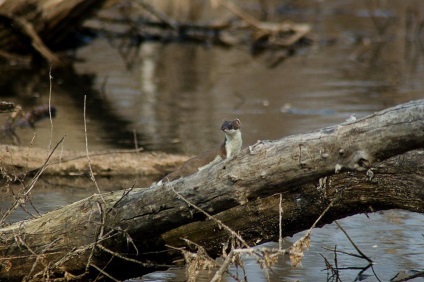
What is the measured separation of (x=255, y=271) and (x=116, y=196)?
107 centimetres

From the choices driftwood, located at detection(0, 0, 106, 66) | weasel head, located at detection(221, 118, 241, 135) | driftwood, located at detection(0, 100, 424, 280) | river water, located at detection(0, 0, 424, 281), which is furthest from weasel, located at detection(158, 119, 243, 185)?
driftwood, located at detection(0, 0, 106, 66)

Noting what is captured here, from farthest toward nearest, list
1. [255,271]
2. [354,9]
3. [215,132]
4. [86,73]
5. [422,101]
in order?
[354,9]
[86,73]
[215,132]
[255,271]
[422,101]

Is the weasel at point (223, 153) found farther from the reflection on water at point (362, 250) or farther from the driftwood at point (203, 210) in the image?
the driftwood at point (203, 210)

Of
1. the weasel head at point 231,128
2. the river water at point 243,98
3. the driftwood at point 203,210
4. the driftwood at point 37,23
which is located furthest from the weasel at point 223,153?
the driftwood at point 37,23

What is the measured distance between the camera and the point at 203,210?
175 inches

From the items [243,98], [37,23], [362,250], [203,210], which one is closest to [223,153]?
[362,250]

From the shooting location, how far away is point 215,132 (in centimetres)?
941

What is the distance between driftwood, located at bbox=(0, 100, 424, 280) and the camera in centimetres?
425

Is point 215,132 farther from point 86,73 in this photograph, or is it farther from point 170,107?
point 86,73

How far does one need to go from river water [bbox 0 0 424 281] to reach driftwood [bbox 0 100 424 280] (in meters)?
0.48

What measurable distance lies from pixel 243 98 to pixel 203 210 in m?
7.50

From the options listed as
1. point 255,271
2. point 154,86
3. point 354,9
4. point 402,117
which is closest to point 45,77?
point 154,86

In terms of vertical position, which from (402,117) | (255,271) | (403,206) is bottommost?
(255,271)

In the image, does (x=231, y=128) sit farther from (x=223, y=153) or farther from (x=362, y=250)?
(x=362, y=250)
